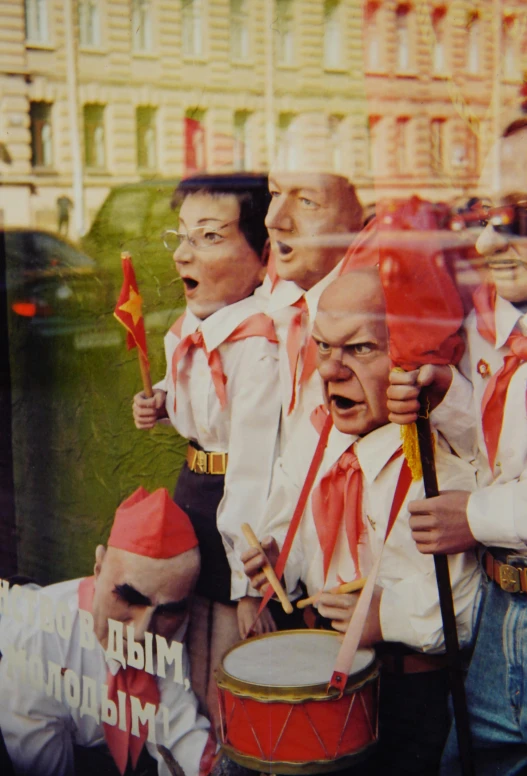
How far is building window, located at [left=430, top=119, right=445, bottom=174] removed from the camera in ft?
7.20

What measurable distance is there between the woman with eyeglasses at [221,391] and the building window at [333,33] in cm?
35

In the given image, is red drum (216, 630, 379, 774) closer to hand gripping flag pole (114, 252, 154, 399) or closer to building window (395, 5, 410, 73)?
hand gripping flag pole (114, 252, 154, 399)

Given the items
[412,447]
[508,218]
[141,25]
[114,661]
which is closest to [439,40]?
[508,218]

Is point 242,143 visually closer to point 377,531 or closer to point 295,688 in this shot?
point 377,531

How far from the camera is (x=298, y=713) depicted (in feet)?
7.34

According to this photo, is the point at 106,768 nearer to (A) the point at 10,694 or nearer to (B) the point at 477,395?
(A) the point at 10,694

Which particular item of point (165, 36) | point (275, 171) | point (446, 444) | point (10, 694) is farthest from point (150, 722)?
point (165, 36)

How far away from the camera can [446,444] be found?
7.35ft

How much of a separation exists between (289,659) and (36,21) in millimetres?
2225

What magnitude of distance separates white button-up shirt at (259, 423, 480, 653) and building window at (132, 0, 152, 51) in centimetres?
128

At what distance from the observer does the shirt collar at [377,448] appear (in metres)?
2.30

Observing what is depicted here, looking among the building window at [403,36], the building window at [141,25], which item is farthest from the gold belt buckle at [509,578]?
the building window at [141,25]

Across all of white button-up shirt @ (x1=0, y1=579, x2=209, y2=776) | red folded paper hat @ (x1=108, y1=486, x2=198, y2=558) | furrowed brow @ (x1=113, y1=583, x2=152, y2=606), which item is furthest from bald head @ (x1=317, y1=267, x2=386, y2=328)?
white button-up shirt @ (x1=0, y1=579, x2=209, y2=776)

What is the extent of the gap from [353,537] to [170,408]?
83cm
